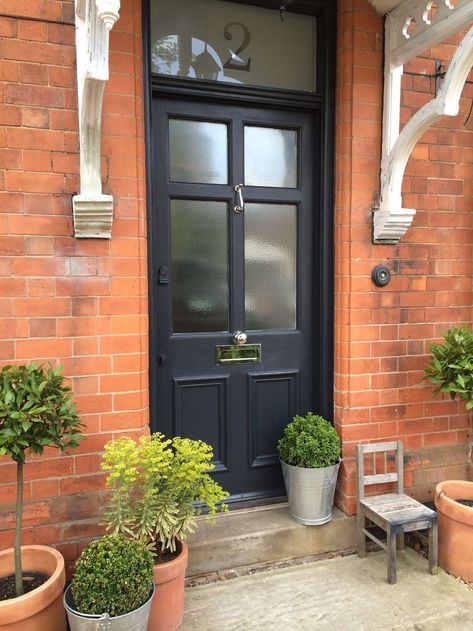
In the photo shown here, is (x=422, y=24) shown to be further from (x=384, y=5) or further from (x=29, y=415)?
(x=29, y=415)

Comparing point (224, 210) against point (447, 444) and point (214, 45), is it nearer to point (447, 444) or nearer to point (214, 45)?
point (214, 45)

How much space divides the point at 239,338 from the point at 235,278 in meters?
0.38

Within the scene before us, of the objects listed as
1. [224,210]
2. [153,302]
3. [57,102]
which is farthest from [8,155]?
[224,210]

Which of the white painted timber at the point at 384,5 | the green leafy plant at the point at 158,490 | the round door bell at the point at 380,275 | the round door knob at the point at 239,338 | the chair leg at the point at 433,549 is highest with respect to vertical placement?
the white painted timber at the point at 384,5

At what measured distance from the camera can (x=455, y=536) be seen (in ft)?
8.80

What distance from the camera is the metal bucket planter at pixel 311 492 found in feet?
8.97

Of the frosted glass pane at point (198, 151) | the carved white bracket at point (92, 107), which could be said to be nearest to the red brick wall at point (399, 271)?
the frosted glass pane at point (198, 151)

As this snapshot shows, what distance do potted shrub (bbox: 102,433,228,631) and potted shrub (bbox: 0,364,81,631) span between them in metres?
0.28

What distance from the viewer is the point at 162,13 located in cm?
268

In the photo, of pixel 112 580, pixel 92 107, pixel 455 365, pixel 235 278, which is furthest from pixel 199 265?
pixel 112 580

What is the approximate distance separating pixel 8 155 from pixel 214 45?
1.37m

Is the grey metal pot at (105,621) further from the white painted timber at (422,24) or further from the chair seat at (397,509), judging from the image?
the white painted timber at (422,24)

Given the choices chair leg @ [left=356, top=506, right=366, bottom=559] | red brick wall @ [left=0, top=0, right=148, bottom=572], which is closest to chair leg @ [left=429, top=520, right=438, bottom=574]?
chair leg @ [left=356, top=506, right=366, bottom=559]

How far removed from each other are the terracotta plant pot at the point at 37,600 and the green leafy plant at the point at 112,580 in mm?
170
